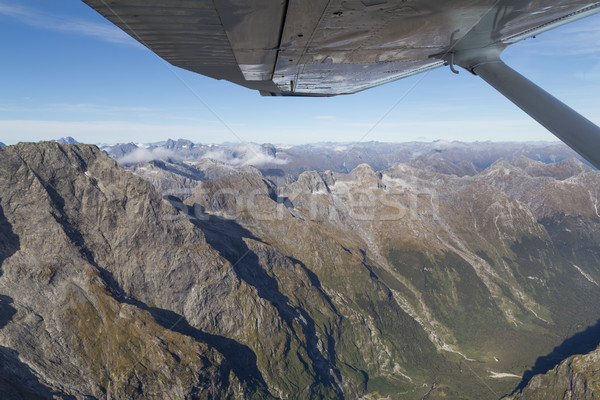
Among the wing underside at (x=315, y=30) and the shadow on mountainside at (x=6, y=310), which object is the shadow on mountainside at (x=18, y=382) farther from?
the wing underside at (x=315, y=30)

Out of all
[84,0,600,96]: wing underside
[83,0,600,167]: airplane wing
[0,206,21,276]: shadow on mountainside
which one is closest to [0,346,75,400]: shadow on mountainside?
[0,206,21,276]: shadow on mountainside

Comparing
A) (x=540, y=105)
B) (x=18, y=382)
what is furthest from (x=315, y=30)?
(x=18, y=382)

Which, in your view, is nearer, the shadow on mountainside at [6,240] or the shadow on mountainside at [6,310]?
the shadow on mountainside at [6,310]

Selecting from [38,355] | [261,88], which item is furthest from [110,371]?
[261,88]

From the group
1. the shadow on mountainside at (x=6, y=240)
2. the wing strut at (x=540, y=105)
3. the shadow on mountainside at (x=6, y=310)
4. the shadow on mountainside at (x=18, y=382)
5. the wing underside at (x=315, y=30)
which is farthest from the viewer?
the shadow on mountainside at (x=6, y=240)

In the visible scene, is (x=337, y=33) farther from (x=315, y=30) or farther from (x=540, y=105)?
(x=540, y=105)

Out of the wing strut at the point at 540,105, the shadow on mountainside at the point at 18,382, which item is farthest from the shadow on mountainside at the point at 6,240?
the wing strut at the point at 540,105

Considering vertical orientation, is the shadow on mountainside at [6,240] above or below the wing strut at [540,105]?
below
